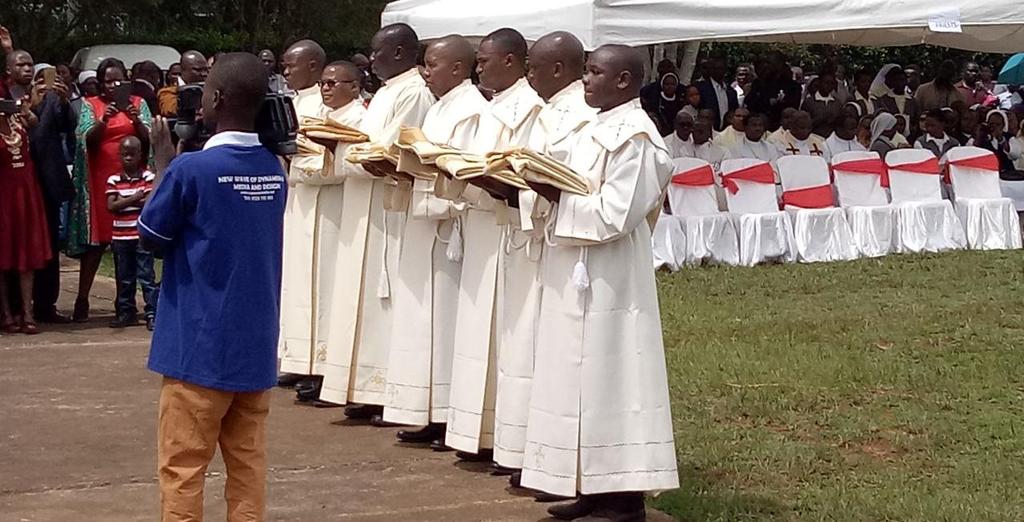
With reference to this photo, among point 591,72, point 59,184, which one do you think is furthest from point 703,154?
point 591,72

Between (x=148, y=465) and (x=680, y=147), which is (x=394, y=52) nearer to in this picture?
(x=148, y=465)

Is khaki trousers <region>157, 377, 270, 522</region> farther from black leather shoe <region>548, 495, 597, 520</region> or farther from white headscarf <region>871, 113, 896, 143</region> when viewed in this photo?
white headscarf <region>871, 113, 896, 143</region>

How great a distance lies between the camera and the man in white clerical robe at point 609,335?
5.58 m

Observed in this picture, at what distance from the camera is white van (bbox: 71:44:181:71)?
1051 inches

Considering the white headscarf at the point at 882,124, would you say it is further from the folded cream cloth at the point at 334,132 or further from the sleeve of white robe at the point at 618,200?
the sleeve of white robe at the point at 618,200

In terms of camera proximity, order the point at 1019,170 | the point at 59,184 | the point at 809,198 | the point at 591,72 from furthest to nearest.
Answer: the point at 1019,170, the point at 809,198, the point at 59,184, the point at 591,72

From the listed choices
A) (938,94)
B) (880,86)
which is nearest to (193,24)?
(880,86)

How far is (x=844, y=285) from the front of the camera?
1188 centimetres

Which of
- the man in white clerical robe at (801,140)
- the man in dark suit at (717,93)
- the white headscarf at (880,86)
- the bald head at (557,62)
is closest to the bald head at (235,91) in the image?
the bald head at (557,62)

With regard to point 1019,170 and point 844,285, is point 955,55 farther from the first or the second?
point 844,285

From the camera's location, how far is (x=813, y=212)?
529 inches

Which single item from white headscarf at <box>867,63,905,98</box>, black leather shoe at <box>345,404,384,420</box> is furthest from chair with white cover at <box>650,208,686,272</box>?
white headscarf at <box>867,63,905,98</box>

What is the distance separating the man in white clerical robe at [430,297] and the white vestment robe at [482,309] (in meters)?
0.24

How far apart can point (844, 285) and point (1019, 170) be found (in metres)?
4.51
